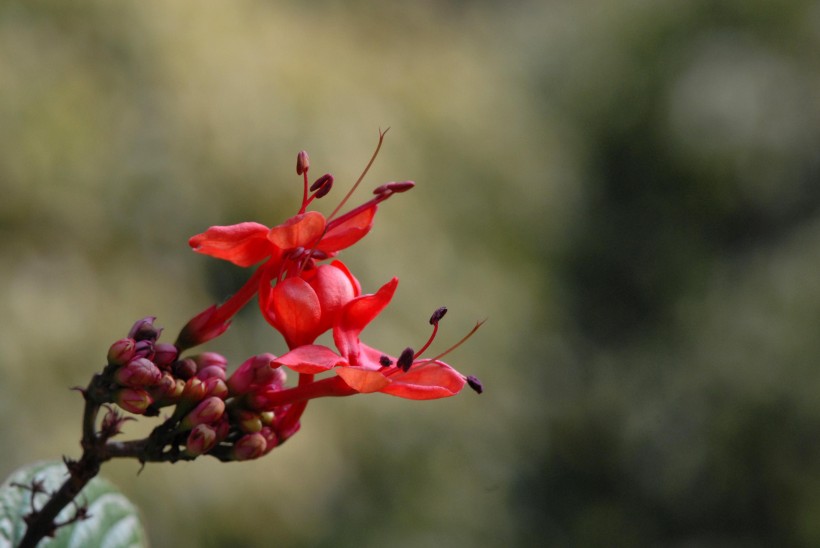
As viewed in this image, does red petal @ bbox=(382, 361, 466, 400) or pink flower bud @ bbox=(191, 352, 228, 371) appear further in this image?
pink flower bud @ bbox=(191, 352, 228, 371)

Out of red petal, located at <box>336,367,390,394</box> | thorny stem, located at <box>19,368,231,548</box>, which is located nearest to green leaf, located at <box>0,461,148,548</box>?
thorny stem, located at <box>19,368,231,548</box>

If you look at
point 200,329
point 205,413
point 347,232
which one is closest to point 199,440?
point 205,413

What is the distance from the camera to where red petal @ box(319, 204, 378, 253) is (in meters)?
0.97

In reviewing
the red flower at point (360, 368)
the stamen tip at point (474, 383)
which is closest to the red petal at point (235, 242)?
the red flower at point (360, 368)

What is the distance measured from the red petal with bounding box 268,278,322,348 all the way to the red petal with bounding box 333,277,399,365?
0.03 metres

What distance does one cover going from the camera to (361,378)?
0.85 meters

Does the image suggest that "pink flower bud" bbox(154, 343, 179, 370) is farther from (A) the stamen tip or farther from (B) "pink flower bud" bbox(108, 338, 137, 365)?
(A) the stamen tip

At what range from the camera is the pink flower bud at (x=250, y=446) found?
3.14ft

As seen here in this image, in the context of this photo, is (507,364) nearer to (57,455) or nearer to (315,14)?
(315,14)

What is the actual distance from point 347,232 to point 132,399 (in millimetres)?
253

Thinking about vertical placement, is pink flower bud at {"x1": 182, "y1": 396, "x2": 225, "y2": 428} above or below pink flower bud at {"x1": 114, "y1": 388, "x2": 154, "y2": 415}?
below

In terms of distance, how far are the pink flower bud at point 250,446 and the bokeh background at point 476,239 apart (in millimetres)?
2025

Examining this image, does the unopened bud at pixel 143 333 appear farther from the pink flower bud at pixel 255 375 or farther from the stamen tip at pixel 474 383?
the stamen tip at pixel 474 383

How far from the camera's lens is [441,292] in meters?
4.77
